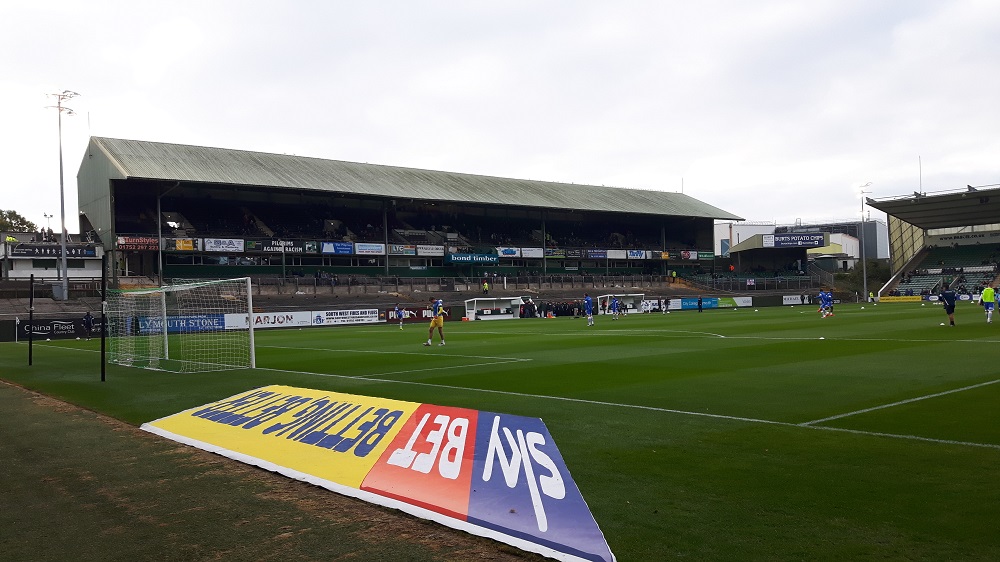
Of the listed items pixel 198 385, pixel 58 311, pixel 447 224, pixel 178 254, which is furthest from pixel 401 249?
pixel 198 385

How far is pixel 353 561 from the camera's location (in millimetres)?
5117

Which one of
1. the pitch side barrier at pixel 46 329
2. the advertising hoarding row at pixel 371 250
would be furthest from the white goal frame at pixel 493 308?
the pitch side barrier at pixel 46 329

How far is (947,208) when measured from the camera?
75.1m

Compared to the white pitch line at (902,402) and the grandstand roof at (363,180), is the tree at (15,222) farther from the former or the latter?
the white pitch line at (902,402)

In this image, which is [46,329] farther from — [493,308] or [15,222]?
[15,222]

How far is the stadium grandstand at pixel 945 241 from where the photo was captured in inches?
2847

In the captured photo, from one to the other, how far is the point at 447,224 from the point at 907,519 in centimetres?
7478

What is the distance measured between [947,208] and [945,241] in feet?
28.9

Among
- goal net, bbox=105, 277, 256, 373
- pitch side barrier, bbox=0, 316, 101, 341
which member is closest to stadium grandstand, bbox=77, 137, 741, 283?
pitch side barrier, bbox=0, 316, 101, 341

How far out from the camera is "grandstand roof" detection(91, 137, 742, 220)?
2306 inches

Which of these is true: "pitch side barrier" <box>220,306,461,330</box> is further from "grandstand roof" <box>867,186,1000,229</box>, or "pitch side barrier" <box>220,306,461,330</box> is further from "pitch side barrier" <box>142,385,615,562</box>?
"grandstand roof" <box>867,186,1000,229</box>

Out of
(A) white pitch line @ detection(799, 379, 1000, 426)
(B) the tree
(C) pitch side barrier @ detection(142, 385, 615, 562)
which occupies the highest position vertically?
(B) the tree

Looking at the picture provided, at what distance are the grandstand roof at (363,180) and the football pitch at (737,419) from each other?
38399 millimetres

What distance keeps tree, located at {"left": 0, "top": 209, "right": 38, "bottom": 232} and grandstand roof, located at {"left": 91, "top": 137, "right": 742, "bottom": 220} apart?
40.3 metres
